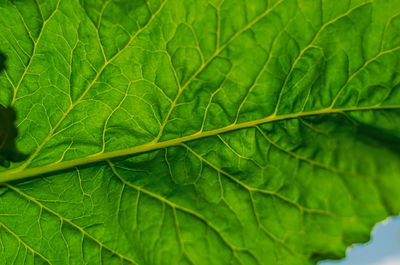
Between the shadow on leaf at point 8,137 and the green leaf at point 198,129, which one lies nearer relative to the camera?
the green leaf at point 198,129

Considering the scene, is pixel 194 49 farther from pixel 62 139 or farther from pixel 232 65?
pixel 62 139

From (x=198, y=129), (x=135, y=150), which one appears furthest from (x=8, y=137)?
(x=198, y=129)

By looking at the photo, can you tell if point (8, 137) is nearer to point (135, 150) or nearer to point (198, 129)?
point (135, 150)

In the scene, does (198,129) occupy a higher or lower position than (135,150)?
higher

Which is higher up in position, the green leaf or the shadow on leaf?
the green leaf

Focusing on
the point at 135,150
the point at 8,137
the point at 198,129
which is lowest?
the point at 8,137

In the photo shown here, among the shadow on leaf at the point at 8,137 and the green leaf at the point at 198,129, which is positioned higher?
the green leaf at the point at 198,129

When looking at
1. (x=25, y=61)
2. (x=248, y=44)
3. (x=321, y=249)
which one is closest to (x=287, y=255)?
(x=321, y=249)

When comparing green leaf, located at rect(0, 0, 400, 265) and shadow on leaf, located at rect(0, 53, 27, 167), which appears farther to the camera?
shadow on leaf, located at rect(0, 53, 27, 167)
